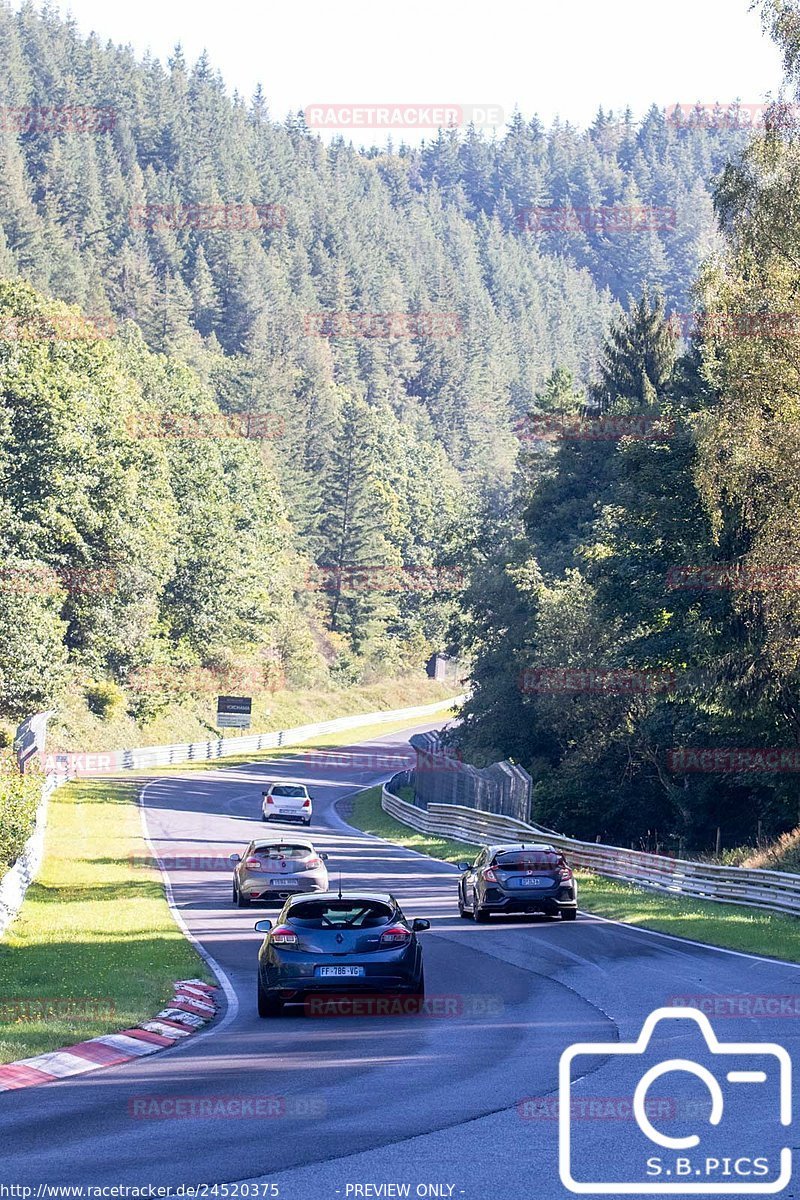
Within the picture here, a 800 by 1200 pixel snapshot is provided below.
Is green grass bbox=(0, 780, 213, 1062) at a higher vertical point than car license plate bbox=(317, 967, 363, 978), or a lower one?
lower

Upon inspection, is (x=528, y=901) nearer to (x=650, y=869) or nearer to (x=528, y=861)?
(x=528, y=861)

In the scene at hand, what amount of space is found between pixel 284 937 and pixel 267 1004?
685 millimetres

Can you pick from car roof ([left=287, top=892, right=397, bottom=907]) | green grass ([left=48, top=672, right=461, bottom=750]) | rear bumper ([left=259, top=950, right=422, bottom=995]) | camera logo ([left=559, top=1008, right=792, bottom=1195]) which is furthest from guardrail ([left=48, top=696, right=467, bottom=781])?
camera logo ([left=559, top=1008, right=792, bottom=1195])

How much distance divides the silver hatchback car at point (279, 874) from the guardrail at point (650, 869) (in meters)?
7.89

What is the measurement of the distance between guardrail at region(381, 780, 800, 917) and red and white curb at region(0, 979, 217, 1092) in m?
13.7

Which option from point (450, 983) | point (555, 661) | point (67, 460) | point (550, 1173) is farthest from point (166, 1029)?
point (67, 460)

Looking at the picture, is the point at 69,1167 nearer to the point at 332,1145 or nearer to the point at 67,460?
the point at 332,1145

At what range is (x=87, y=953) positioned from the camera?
21391mm

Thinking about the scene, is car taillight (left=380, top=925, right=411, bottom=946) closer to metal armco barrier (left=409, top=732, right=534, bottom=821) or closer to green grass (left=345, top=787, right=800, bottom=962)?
green grass (left=345, top=787, right=800, bottom=962)

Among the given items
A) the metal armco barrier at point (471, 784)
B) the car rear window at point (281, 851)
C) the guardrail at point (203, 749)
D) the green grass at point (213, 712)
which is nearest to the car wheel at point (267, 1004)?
the car rear window at point (281, 851)

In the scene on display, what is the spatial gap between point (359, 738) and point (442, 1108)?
92997mm

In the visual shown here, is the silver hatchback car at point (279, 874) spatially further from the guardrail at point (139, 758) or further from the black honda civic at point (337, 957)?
the black honda civic at point (337, 957)

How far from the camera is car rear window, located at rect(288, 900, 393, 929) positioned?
1623 cm

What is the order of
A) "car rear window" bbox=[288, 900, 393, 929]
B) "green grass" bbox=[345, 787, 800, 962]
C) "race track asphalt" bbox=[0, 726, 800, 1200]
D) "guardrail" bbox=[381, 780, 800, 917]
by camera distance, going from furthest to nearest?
"guardrail" bbox=[381, 780, 800, 917] → "green grass" bbox=[345, 787, 800, 962] → "car rear window" bbox=[288, 900, 393, 929] → "race track asphalt" bbox=[0, 726, 800, 1200]
